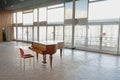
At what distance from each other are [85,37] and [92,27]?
2.98 ft

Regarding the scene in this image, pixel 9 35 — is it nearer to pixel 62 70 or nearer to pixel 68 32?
pixel 68 32

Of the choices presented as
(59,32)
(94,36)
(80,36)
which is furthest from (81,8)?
(59,32)

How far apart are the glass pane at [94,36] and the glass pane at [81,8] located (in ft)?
3.43

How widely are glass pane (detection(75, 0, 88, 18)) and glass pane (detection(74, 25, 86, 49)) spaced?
80cm

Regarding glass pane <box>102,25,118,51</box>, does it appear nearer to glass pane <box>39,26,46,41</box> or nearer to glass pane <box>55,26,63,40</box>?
glass pane <box>55,26,63,40</box>

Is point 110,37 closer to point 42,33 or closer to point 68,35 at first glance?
point 68,35

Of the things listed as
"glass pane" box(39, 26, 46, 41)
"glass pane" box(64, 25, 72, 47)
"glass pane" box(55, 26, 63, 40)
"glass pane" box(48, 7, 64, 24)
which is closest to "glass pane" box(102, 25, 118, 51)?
"glass pane" box(64, 25, 72, 47)

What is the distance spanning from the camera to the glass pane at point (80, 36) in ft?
32.7

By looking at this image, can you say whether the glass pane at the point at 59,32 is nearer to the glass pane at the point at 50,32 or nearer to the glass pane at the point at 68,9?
the glass pane at the point at 50,32

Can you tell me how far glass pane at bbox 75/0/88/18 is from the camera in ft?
31.4

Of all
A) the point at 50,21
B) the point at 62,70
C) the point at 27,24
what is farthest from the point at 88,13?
the point at 27,24

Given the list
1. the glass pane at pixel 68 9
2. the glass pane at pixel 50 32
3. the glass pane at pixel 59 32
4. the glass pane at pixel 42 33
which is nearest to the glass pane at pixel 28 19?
the glass pane at pixel 42 33

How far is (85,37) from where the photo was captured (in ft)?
32.5

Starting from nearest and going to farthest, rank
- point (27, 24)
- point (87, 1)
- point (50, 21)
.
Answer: point (87, 1)
point (50, 21)
point (27, 24)
